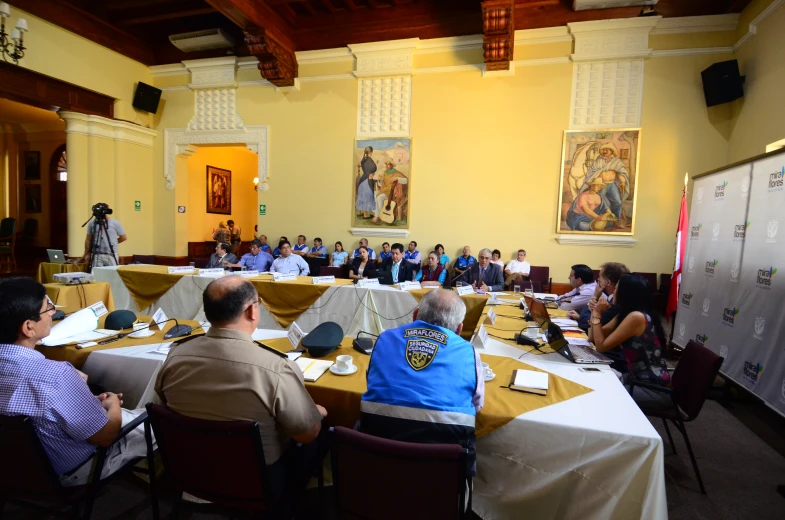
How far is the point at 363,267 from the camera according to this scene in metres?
6.85

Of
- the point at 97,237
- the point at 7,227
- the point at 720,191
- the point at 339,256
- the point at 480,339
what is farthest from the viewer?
the point at 7,227

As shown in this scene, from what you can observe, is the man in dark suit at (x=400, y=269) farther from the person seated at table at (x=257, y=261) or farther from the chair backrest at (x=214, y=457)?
the chair backrest at (x=214, y=457)

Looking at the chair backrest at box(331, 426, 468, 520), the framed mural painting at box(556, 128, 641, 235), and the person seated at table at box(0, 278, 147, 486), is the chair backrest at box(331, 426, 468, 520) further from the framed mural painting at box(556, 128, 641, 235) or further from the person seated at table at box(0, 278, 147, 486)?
the framed mural painting at box(556, 128, 641, 235)

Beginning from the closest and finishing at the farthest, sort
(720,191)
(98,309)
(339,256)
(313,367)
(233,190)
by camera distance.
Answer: (313,367), (98,309), (720,191), (339,256), (233,190)

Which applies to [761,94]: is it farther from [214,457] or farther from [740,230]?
[214,457]

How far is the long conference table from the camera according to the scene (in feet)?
4.66

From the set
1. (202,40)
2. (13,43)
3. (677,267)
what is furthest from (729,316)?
(13,43)

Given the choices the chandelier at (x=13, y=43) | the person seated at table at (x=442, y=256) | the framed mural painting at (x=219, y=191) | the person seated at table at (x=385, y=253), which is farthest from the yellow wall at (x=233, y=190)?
the person seated at table at (x=442, y=256)

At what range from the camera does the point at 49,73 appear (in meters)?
6.84

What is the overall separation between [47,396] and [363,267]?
555 cm

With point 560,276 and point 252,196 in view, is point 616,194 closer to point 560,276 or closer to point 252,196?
point 560,276

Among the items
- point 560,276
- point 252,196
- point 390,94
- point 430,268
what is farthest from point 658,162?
point 252,196

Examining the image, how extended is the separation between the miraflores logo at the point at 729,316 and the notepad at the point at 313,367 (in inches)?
151

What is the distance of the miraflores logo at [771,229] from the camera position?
3158mm
